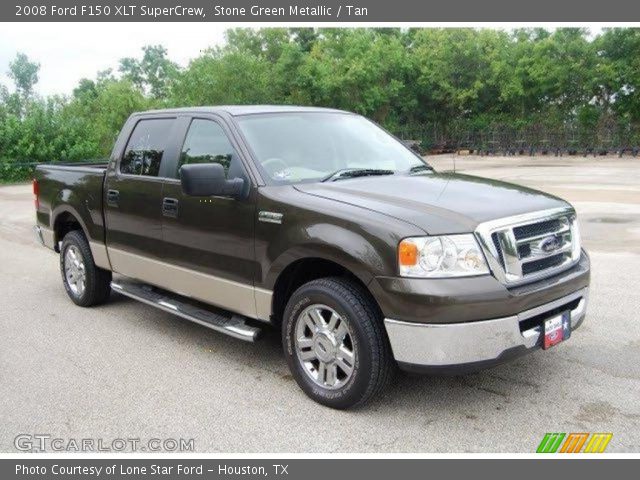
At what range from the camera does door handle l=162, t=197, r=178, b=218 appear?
497 centimetres

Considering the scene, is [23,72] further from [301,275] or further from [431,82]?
[301,275]

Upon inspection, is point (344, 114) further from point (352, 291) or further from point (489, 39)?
point (489, 39)

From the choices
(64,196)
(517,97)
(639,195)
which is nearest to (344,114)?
(64,196)

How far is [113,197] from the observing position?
573cm

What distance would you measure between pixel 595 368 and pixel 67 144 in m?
22.3

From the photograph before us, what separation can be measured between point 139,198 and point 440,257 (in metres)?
2.86

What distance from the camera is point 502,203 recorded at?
3.94 metres

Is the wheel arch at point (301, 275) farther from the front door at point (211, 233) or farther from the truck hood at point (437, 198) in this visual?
the truck hood at point (437, 198)

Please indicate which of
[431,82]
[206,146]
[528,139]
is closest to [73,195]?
[206,146]

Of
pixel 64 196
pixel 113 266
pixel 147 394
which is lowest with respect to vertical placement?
pixel 147 394

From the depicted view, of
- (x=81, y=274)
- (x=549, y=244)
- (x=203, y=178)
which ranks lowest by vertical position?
(x=81, y=274)

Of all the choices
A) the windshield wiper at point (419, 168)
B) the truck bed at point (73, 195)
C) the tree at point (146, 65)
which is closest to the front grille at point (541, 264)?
the windshield wiper at point (419, 168)

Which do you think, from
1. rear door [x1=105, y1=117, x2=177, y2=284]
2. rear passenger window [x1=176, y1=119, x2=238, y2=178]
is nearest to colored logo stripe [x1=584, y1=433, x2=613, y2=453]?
rear passenger window [x1=176, y1=119, x2=238, y2=178]

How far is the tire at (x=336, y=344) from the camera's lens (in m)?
3.70
